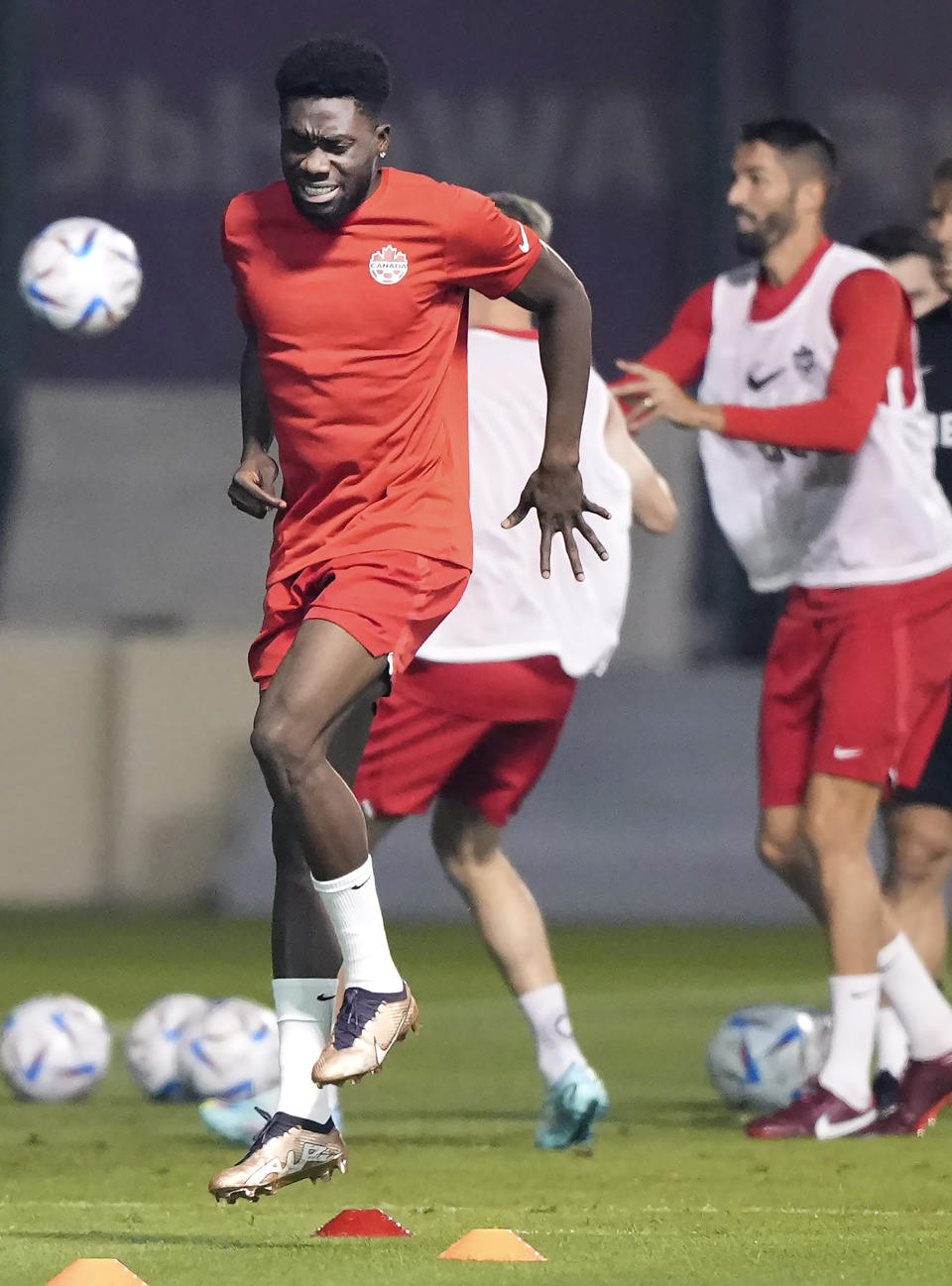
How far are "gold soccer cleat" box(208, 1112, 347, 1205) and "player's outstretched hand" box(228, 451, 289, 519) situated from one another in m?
1.16

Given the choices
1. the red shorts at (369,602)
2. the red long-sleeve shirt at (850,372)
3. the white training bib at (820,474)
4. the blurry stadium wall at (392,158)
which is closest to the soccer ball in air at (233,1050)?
the white training bib at (820,474)

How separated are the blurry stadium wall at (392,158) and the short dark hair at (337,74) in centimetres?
940

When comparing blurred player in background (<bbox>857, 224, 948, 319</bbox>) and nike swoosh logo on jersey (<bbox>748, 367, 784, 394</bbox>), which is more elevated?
blurred player in background (<bbox>857, 224, 948, 319</bbox>)

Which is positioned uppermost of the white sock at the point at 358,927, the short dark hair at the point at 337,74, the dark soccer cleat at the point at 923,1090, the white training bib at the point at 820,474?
the short dark hair at the point at 337,74

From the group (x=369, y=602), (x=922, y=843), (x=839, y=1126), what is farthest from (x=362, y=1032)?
(x=922, y=843)

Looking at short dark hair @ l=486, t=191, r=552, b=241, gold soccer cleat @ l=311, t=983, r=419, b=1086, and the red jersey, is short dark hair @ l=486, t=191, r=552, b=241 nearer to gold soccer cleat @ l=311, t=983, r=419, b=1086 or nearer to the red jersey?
the red jersey

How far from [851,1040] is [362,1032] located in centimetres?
230

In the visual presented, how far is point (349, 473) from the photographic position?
5461mm

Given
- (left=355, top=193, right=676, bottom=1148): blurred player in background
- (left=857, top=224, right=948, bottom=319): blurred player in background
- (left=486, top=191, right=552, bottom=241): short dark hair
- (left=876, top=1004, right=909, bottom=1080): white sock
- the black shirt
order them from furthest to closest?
(left=857, top=224, right=948, bottom=319): blurred player in background
the black shirt
(left=876, top=1004, right=909, bottom=1080): white sock
(left=355, top=193, right=676, bottom=1148): blurred player in background
(left=486, top=191, right=552, bottom=241): short dark hair

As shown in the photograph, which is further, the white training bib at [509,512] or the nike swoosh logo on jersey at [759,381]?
the nike swoosh logo on jersey at [759,381]

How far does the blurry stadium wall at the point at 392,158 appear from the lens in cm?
1591

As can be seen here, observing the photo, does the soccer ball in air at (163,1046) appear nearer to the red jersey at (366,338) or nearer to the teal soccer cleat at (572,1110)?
the teal soccer cleat at (572,1110)

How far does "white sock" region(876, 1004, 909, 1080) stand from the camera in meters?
7.74

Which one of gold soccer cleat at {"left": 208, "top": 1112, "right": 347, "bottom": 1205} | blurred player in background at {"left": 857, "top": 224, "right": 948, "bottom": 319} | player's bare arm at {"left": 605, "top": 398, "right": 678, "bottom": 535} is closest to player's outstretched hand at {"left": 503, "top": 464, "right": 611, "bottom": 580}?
gold soccer cleat at {"left": 208, "top": 1112, "right": 347, "bottom": 1205}
